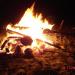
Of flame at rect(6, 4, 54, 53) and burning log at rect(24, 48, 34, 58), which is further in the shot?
flame at rect(6, 4, 54, 53)

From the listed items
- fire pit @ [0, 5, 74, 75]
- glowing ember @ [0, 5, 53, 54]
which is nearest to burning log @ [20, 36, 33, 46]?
fire pit @ [0, 5, 74, 75]

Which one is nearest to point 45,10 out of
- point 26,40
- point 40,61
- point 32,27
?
point 32,27

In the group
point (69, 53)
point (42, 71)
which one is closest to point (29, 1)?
point (69, 53)

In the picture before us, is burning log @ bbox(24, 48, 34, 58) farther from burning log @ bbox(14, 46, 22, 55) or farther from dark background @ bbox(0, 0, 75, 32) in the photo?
dark background @ bbox(0, 0, 75, 32)

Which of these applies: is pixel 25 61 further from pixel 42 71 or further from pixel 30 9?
pixel 30 9

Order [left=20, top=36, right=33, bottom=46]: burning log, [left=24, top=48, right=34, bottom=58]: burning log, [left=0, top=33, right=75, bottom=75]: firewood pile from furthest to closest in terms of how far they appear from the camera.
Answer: [left=20, top=36, right=33, bottom=46]: burning log, [left=24, top=48, right=34, bottom=58]: burning log, [left=0, top=33, right=75, bottom=75]: firewood pile

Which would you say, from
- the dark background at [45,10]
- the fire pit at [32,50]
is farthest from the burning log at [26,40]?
the dark background at [45,10]

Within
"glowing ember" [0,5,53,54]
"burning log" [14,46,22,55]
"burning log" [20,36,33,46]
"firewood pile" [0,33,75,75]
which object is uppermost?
"glowing ember" [0,5,53,54]

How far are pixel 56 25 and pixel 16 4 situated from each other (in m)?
0.90

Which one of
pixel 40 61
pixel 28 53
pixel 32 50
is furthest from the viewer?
pixel 32 50

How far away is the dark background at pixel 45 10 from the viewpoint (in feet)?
15.7

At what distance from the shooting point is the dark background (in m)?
4.79

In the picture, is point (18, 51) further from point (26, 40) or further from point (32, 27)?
point (32, 27)

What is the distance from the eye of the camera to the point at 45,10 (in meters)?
4.93
